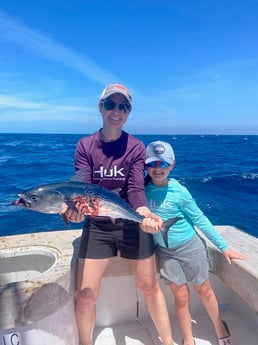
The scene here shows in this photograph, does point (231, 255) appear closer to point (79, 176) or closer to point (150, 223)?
point (150, 223)

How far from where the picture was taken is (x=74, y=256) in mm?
2295

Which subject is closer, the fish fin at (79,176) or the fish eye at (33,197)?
the fish eye at (33,197)

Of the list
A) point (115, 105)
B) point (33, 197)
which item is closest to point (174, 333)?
point (33, 197)

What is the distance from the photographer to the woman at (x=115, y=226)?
2.20 metres

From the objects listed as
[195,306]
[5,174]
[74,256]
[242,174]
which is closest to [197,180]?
[242,174]

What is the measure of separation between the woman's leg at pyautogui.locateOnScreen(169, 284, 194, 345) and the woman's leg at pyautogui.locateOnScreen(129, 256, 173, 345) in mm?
139

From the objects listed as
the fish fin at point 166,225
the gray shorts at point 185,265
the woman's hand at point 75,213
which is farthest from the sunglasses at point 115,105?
the gray shorts at point 185,265

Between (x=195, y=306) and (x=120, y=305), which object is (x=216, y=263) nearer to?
(x=195, y=306)

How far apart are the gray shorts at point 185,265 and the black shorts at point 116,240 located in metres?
0.18

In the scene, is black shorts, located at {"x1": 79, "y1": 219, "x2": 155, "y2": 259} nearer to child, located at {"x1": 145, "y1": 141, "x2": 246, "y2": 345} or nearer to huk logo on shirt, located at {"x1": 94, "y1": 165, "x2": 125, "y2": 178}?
child, located at {"x1": 145, "y1": 141, "x2": 246, "y2": 345}

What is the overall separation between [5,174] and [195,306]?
45.0 ft

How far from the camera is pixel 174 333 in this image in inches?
106

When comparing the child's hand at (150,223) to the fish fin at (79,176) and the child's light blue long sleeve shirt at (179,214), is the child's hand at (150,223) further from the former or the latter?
the fish fin at (79,176)

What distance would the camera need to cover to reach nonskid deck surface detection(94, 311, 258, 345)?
2.60 metres
